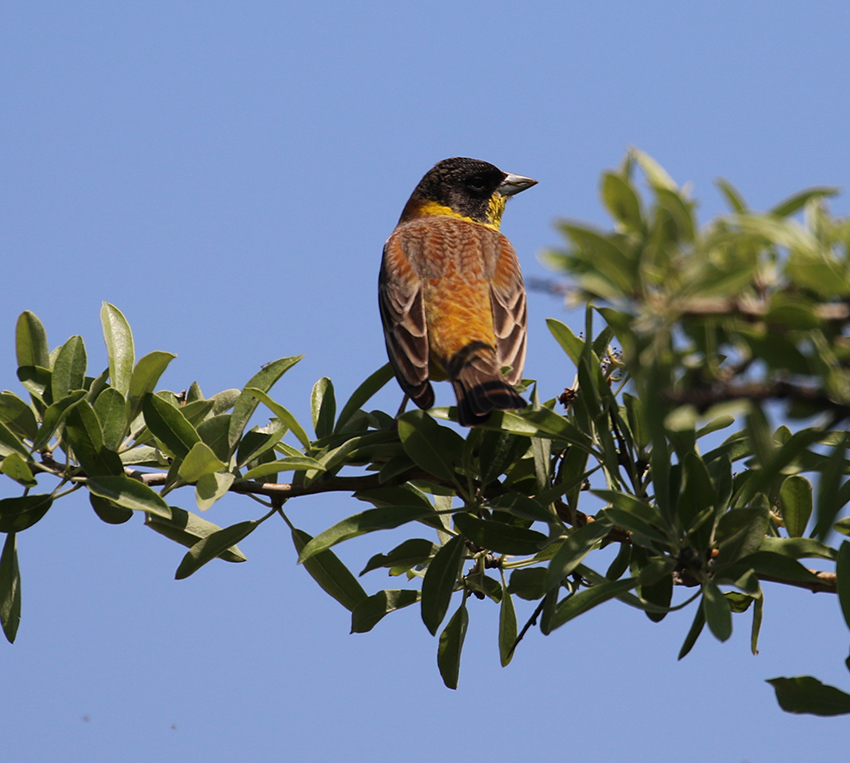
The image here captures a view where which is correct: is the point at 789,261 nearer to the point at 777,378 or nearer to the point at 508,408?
the point at 777,378

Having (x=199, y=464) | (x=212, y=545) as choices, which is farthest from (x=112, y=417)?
(x=212, y=545)

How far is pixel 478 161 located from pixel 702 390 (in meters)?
5.81

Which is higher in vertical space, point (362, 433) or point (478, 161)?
point (478, 161)

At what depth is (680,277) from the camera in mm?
1657

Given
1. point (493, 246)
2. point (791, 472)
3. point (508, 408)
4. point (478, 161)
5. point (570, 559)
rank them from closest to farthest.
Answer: point (570, 559) → point (791, 472) → point (508, 408) → point (493, 246) → point (478, 161)

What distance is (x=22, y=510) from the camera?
3.23m

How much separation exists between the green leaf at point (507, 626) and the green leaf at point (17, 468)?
5.47 ft

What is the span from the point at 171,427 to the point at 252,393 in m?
0.29

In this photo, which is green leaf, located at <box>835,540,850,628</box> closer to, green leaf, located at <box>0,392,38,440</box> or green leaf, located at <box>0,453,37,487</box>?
green leaf, located at <box>0,453,37,487</box>

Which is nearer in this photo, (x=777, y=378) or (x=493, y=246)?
(x=777, y=378)

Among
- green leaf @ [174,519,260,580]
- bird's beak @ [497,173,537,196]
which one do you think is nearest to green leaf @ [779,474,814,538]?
green leaf @ [174,519,260,580]

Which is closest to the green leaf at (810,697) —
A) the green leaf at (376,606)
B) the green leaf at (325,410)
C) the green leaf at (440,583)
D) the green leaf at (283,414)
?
the green leaf at (440,583)

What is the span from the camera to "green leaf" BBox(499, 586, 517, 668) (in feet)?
11.7

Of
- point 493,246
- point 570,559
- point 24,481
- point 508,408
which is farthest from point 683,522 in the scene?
point 493,246
